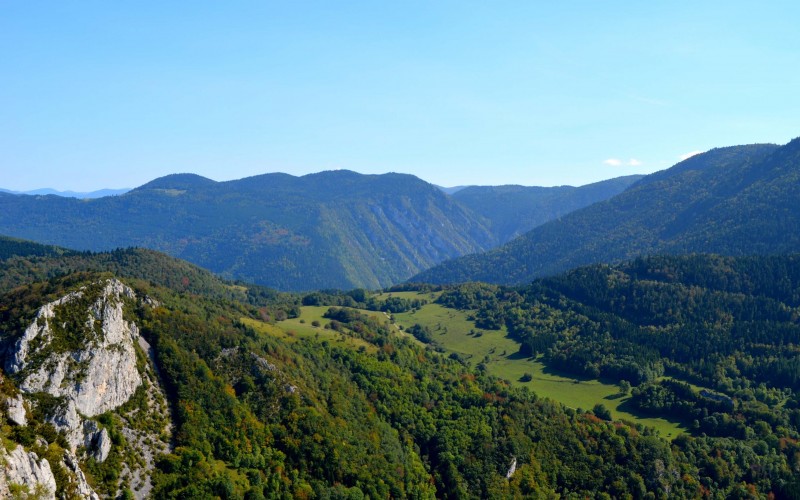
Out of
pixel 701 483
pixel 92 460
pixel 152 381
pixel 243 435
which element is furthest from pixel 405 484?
pixel 701 483

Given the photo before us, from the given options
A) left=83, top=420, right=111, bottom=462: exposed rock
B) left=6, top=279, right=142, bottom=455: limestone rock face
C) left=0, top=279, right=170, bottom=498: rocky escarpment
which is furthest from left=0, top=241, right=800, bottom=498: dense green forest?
left=83, top=420, right=111, bottom=462: exposed rock

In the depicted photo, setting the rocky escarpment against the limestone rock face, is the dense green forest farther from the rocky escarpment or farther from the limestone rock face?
the limestone rock face

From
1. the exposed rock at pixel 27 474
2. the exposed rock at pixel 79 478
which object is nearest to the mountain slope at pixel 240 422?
the exposed rock at pixel 27 474

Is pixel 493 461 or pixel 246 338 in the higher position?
pixel 246 338

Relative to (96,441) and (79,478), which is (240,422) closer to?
(96,441)

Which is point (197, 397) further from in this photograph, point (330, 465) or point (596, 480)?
point (596, 480)
